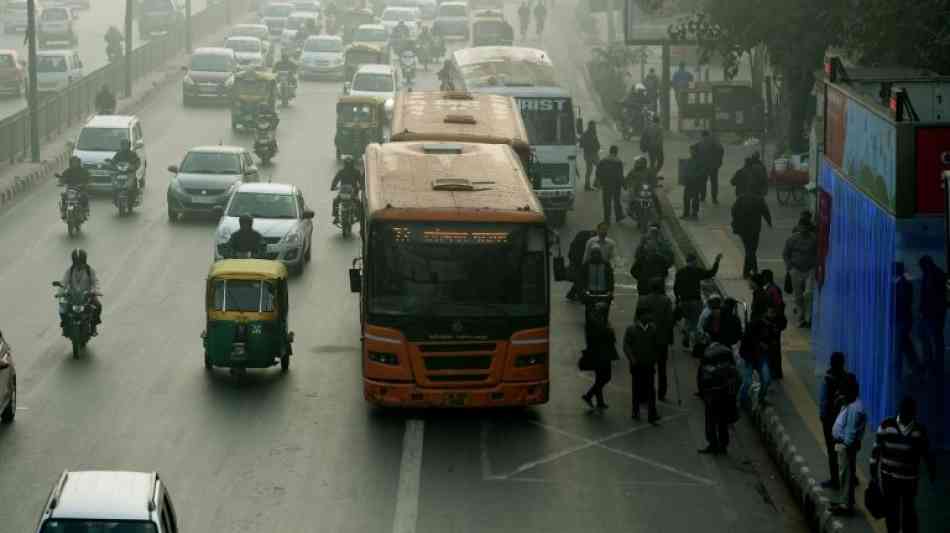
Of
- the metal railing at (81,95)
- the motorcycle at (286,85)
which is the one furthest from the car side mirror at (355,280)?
the motorcycle at (286,85)

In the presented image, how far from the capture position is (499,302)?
2294cm

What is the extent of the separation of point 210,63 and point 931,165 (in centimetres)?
4500

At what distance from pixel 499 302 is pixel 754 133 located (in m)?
29.1

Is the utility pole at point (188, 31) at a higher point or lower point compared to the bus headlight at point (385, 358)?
higher

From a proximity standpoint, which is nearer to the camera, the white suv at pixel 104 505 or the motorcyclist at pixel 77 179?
the white suv at pixel 104 505

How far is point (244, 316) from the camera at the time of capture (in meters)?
25.3

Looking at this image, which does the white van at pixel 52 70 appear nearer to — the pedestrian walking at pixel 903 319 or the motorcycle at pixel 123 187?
the motorcycle at pixel 123 187

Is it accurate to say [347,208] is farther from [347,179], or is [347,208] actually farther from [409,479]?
[409,479]

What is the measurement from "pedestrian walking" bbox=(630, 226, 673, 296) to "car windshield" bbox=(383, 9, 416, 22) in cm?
6165

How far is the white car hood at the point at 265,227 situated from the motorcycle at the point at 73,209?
4990mm

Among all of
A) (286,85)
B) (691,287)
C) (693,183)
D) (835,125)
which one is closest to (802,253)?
(691,287)

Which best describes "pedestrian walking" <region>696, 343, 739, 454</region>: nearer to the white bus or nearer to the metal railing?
the white bus

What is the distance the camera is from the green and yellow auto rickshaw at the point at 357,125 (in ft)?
164

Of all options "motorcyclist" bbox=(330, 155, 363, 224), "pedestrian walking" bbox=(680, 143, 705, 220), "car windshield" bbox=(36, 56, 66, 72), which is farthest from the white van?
"pedestrian walking" bbox=(680, 143, 705, 220)
